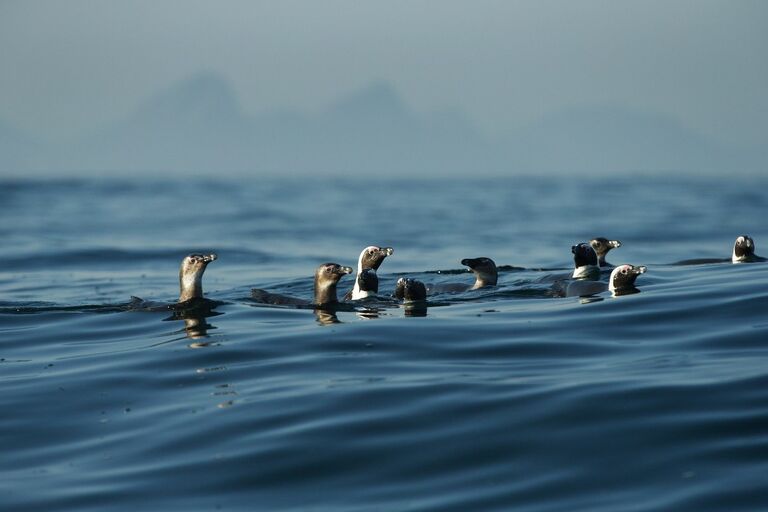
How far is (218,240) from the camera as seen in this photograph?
43.8 metres

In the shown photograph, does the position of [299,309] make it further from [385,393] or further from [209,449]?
[209,449]

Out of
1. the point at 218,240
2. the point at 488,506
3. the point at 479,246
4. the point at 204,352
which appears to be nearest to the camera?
the point at 488,506

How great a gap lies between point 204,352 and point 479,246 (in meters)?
26.6

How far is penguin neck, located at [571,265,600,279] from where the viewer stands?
21.1 meters

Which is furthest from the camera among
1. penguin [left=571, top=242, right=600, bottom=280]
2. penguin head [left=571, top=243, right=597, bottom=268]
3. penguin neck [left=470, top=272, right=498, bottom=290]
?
penguin neck [left=470, top=272, right=498, bottom=290]

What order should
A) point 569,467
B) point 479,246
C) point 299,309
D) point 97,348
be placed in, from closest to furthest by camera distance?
point 569,467 < point 97,348 < point 299,309 < point 479,246

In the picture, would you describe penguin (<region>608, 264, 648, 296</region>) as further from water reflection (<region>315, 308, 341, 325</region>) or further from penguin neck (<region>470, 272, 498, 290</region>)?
water reflection (<region>315, 308, 341, 325</region>)

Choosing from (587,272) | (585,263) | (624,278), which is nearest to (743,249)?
(585,263)

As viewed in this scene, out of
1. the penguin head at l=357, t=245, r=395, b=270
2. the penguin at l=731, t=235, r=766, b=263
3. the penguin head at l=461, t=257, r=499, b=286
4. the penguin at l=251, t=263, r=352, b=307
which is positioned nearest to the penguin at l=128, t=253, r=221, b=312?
the penguin at l=251, t=263, r=352, b=307

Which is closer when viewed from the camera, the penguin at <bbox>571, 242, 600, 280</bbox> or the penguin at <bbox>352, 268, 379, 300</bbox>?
the penguin at <bbox>352, 268, 379, 300</bbox>

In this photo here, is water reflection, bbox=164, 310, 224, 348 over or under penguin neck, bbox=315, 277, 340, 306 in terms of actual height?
under

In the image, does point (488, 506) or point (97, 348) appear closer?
point (488, 506)

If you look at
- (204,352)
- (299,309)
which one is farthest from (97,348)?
(299,309)

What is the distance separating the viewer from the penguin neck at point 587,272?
2114 centimetres
